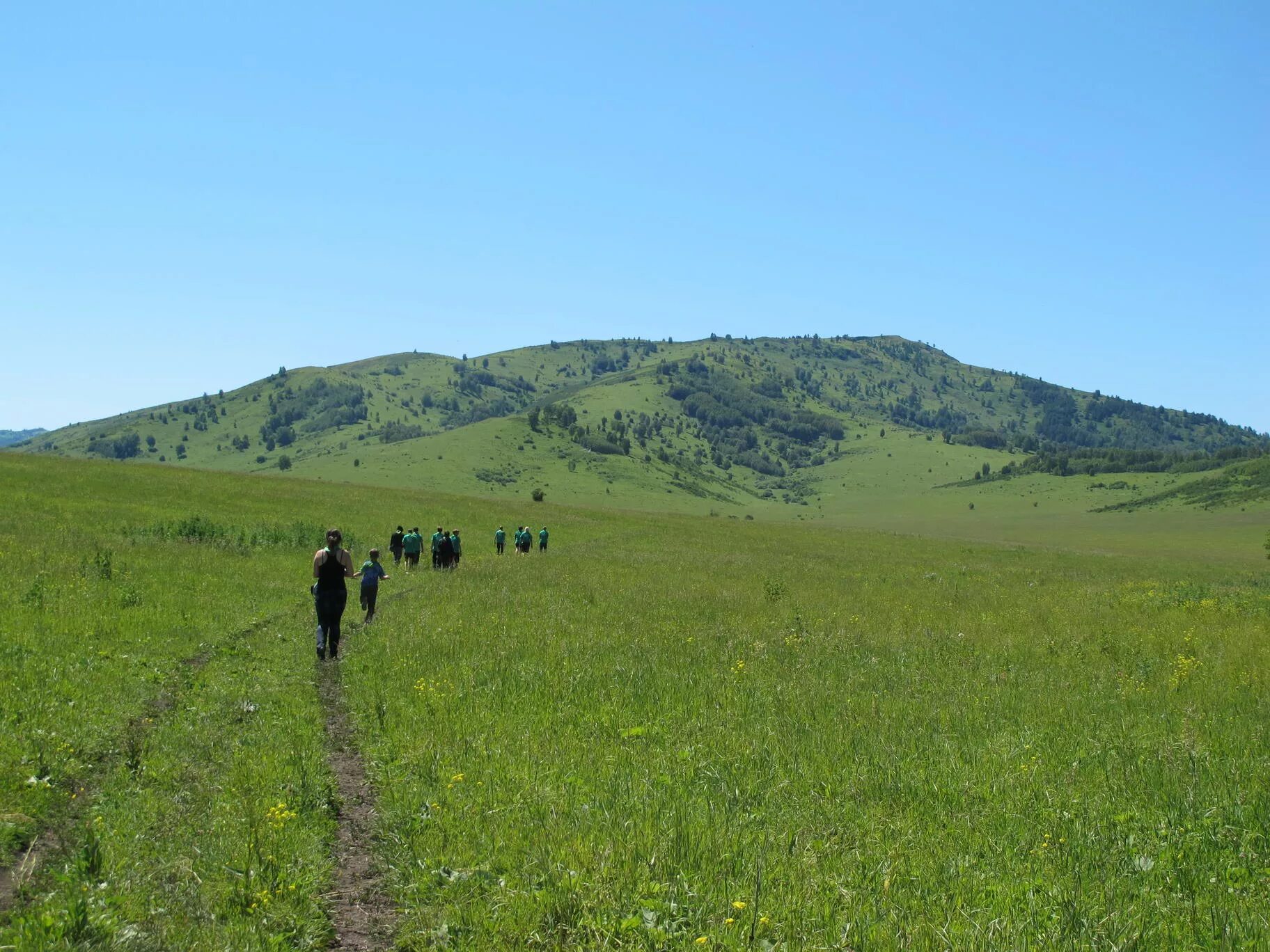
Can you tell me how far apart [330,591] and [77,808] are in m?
7.39

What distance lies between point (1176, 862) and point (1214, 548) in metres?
117

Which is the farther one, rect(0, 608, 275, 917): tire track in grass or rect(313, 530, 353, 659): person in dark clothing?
rect(313, 530, 353, 659): person in dark clothing

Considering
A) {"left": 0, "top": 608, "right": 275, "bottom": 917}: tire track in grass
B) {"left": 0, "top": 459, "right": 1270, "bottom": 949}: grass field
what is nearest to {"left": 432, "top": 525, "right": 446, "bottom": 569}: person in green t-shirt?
{"left": 0, "top": 459, "right": 1270, "bottom": 949}: grass field

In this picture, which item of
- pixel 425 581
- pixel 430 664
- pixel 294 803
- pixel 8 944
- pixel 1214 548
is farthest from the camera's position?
pixel 1214 548

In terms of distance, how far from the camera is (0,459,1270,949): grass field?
554cm

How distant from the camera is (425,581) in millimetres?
28109

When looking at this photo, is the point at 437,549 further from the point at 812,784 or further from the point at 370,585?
the point at 812,784

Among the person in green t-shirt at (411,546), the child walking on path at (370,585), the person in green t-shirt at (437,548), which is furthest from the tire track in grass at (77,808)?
the person in green t-shirt at (437,548)

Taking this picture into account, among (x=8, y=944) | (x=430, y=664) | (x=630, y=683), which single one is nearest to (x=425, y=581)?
(x=430, y=664)

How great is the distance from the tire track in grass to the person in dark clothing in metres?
2.39

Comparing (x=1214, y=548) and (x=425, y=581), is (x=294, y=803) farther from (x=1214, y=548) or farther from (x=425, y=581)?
(x=1214, y=548)

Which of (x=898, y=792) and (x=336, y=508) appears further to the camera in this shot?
(x=336, y=508)

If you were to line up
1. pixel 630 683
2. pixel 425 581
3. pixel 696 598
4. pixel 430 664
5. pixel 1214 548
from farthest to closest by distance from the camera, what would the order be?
pixel 1214 548 < pixel 425 581 < pixel 696 598 < pixel 430 664 < pixel 630 683

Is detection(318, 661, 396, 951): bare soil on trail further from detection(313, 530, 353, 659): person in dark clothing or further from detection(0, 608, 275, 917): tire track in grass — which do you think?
detection(313, 530, 353, 659): person in dark clothing
